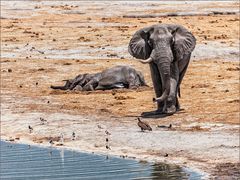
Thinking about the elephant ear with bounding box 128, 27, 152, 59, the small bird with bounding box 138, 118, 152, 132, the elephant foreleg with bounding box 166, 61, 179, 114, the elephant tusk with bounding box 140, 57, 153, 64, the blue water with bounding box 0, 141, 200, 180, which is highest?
→ the elephant ear with bounding box 128, 27, 152, 59

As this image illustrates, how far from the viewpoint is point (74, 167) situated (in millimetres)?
16875

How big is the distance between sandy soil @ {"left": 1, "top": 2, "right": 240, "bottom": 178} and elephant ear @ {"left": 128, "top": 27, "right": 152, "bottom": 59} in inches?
66.9

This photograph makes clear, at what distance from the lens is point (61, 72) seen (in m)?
34.2

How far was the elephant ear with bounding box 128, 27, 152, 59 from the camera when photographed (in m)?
23.4

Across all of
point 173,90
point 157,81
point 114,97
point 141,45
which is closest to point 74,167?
point 157,81

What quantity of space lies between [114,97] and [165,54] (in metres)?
4.58

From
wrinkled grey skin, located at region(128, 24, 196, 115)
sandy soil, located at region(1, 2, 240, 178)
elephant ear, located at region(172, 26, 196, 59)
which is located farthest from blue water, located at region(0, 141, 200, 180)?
elephant ear, located at region(172, 26, 196, 59)

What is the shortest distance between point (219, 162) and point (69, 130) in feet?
18.6

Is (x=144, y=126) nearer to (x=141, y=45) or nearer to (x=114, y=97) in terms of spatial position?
(x=141, y=45)

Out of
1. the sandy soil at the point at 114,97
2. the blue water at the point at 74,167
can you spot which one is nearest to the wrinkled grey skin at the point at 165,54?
the sandy soil at the point at 114,97

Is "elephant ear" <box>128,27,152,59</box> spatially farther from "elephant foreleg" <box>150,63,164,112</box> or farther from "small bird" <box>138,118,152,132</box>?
"small bird" <box>138,118,152,132</box>

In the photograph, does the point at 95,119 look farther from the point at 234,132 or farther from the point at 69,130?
the point at 234,132

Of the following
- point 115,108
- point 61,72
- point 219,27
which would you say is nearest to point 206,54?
point 61,72

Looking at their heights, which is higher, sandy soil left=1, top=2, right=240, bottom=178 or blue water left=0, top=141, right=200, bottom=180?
sandy soil left=1, top=2, right=240, bottom=178
